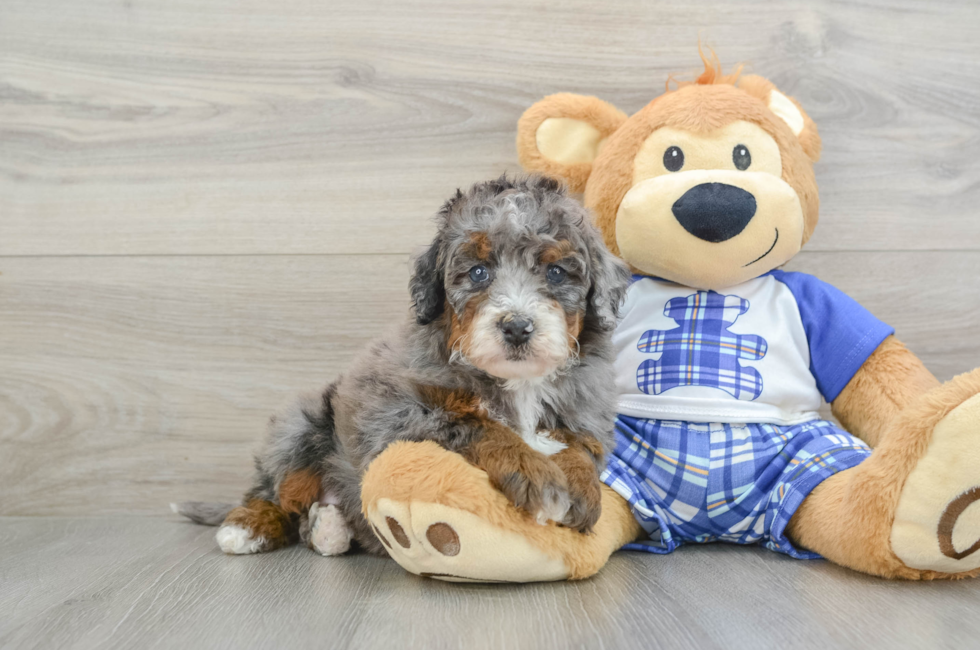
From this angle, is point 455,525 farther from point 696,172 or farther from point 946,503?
point 696,172

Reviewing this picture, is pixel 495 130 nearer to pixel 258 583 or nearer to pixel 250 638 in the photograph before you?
pixel 258 583

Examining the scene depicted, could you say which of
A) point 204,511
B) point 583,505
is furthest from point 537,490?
point 204,511

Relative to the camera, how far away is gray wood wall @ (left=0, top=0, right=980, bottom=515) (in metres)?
2.42

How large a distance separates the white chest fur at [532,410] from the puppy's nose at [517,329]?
0.72ft

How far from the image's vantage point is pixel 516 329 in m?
1.46

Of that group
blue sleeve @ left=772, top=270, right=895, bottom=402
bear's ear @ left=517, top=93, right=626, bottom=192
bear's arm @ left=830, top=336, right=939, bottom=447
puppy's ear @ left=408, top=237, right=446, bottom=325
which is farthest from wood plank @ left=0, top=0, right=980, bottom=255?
puppy's ear @ left=408, top=237, right=446, bottom=325

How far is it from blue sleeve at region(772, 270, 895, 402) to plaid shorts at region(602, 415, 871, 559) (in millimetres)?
142

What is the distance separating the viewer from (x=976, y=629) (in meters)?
1.29

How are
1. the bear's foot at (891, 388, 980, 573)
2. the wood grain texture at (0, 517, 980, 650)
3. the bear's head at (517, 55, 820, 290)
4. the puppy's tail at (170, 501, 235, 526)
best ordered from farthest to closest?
the puppy's tail at (170, 501, 235, 526)
the bear's head at (517, 55, 820, 290)
the bear's foot at (891, 388, 980, 573)
the wood grain texture at (0, 517, 980, 650)

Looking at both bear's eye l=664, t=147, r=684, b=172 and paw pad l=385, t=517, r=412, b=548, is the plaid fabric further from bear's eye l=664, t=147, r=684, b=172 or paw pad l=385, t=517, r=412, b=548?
paw pad l=385, t=517, r=412, b=548

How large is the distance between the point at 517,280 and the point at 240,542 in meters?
1.06

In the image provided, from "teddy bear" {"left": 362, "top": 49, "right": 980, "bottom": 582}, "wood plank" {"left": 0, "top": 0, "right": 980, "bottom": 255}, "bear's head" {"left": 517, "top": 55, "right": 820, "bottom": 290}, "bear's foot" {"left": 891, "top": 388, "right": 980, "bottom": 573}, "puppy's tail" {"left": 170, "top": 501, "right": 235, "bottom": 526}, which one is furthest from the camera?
"wood plank" {"left": 0, "top": 0, "right": 980, "bottom": 255}

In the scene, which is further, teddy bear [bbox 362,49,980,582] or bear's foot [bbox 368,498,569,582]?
teddy bear [bbox 362,49,980,582]

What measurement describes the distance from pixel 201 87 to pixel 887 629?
2463 millimetres
